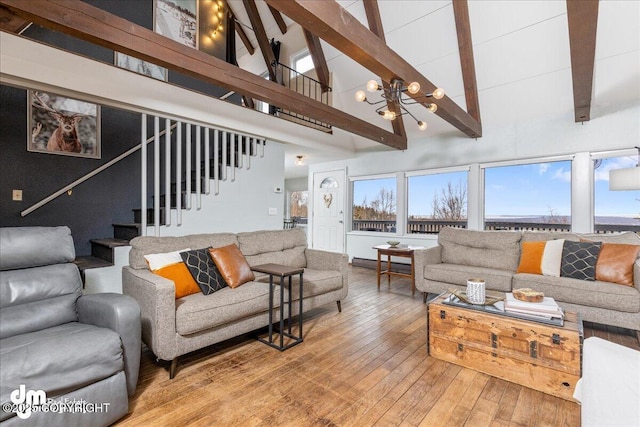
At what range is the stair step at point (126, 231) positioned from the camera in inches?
137

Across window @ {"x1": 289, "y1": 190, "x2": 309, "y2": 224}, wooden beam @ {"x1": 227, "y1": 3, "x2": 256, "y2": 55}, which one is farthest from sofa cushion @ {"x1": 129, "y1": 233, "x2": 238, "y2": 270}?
window @ {"x1": 289, "y1": 190, "x2": 309, "y2": 224}

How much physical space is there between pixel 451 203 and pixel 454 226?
41 cm

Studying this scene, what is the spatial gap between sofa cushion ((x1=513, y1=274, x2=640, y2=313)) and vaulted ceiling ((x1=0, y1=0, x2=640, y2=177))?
2174mm

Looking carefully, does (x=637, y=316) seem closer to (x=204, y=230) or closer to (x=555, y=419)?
(x=555, y=419)

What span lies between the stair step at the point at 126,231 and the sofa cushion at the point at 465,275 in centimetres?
340

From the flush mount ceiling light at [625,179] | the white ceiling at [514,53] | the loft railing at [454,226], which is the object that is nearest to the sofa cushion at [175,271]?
the loft railing at [454,226]

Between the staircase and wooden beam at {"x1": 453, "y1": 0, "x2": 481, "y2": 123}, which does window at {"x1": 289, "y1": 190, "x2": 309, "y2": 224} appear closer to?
the staircase

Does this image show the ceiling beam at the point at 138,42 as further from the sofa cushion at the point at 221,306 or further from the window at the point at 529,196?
the window at the point at 529,196

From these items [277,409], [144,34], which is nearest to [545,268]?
[277,409]

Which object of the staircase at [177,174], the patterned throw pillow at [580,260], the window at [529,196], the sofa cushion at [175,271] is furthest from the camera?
the window at [529,196]

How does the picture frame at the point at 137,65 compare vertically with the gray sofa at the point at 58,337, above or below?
above

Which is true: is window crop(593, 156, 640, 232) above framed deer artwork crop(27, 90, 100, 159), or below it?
below

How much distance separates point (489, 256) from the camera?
360 centimetres

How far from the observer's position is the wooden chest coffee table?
1831mm
